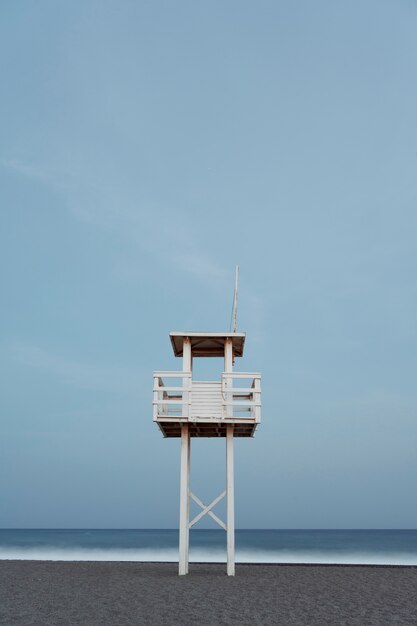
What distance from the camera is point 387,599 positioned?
14.0m

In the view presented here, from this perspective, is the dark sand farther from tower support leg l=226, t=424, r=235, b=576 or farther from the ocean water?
the ocean water

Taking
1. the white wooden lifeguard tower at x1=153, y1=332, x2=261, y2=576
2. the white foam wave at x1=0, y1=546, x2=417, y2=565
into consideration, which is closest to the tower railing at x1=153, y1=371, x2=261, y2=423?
the white wooden lifeguard tower at x1=153, y1=332, x2=261, y2=576

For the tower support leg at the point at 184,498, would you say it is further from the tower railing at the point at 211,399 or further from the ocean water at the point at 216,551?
the ocean water at the point at 216,551

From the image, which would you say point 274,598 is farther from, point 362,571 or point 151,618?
point 362,571

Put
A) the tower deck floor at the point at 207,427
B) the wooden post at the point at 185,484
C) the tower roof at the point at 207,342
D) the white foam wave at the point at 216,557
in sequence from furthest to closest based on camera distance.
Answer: the white foam wave at the point at 216,557 → the tower roof at the point at 207,342 → the wooden post at the point at 185,484 → the tower deck floor at the point at 207,427

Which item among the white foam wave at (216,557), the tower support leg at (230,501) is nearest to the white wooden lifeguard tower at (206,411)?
the tower support leg at (230,501)

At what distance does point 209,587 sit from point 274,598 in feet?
6.73

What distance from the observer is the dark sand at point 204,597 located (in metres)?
11.3

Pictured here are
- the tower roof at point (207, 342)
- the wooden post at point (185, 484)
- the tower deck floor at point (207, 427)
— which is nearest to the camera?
the tower deck floor at point (207, 427)

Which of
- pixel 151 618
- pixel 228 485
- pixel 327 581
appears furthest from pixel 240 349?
pixel 151 618

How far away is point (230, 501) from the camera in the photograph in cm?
1739

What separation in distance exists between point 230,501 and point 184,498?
134cm

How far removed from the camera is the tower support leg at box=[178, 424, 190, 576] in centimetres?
1761

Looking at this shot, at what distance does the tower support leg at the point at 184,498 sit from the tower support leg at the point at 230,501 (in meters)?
1.18
